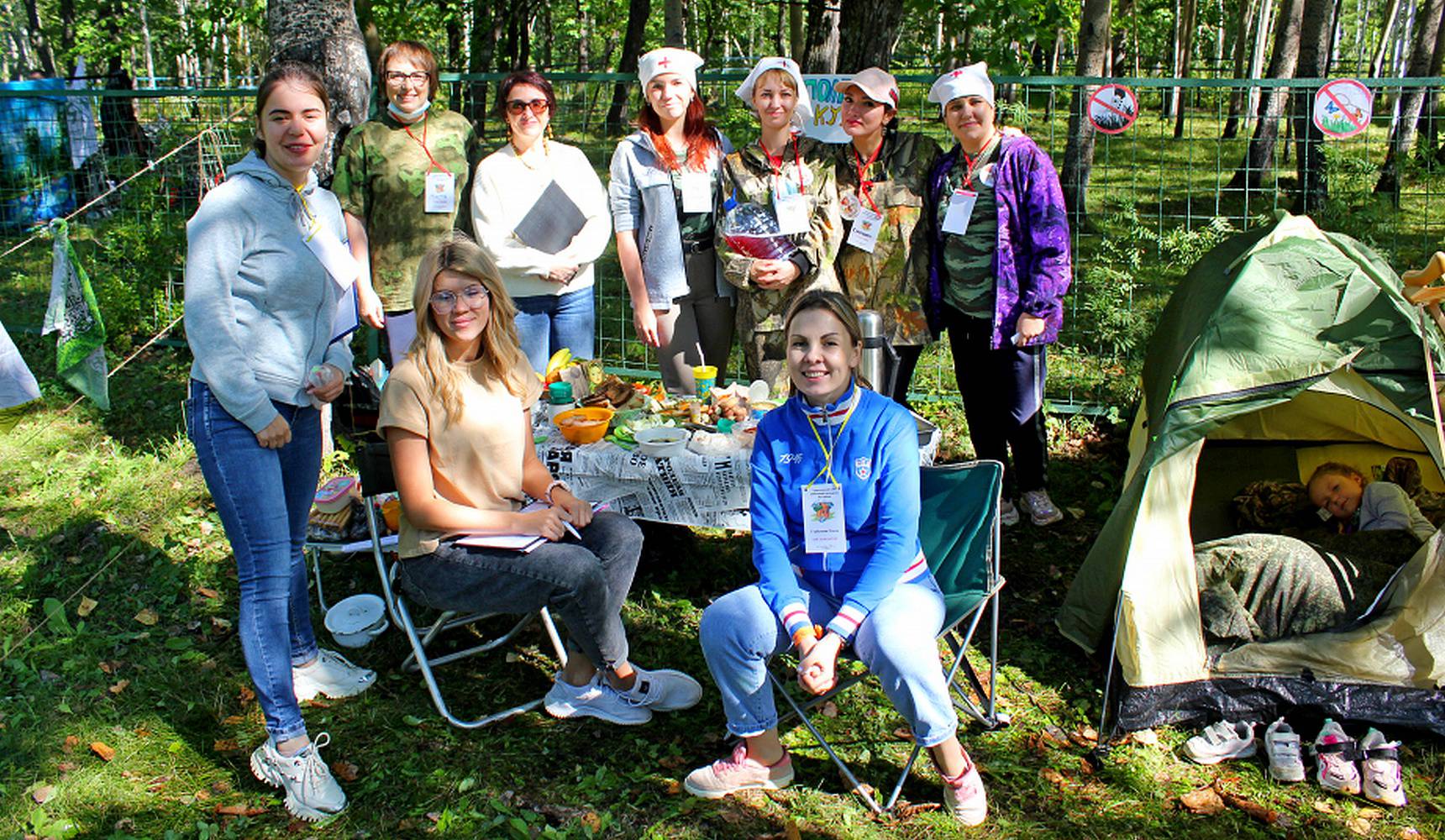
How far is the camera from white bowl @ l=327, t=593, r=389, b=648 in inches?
147

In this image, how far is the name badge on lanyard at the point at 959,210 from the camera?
4078 mm

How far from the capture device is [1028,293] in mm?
4059

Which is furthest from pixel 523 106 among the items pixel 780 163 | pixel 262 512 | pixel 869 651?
pixel 869 651

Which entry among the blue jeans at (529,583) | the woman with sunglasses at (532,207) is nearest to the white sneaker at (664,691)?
the blue jeans at (529,583)

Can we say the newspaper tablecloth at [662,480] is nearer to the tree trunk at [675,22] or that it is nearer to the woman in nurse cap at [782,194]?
the woman in nurse cap at [782,194]

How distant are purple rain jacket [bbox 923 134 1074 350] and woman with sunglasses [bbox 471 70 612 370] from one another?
1.45 m

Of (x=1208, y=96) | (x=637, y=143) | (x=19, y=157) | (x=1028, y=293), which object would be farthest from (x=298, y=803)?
(x=1208, y=96)

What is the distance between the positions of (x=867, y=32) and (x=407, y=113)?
2654 millimetres

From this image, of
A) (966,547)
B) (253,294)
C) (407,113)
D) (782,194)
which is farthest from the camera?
(407,113)

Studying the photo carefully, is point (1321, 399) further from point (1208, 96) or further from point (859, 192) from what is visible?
point (1208, 96)

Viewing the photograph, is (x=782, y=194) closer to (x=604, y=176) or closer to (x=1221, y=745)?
(x=1221, y=745)

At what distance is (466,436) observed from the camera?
303 cm

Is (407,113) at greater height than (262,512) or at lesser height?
greater

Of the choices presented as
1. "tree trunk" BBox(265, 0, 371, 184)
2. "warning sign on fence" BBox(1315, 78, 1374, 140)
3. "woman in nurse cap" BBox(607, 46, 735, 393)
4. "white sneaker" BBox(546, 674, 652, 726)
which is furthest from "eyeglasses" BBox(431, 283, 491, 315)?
"warning sign on fence" BBox(1315, 78, 1374, 140)
